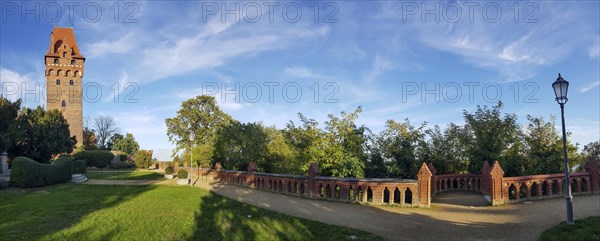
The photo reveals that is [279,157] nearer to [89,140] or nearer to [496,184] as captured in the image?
[496,184]

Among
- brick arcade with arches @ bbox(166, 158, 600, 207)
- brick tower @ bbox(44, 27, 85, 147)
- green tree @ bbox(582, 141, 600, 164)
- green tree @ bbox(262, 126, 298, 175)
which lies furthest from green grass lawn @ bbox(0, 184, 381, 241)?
brick tower @ bbox(44, 27, 85, 147)

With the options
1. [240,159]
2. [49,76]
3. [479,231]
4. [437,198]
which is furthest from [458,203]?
[49,76]

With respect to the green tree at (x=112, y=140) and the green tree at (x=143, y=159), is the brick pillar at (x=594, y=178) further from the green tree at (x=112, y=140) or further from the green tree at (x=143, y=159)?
the green tree at (x=112, y=140)

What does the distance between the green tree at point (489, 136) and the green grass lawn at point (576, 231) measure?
11.5m

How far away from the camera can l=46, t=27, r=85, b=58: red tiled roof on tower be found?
65.3m

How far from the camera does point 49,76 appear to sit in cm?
6412

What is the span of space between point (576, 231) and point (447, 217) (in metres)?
3.71

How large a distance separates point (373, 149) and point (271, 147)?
8465 millimetres

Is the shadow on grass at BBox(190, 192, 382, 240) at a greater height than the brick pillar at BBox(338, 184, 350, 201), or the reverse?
the brick pillar at BBox(338, 184, 350, 201)

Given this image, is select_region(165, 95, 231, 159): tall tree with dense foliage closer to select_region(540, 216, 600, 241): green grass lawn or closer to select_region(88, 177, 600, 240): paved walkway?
select_region(88, 177, 600, 240): paved walkway

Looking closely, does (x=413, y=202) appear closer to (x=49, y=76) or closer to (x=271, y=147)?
(x=271, y=147)

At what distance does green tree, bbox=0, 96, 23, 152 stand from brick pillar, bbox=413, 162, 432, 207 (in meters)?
30.2

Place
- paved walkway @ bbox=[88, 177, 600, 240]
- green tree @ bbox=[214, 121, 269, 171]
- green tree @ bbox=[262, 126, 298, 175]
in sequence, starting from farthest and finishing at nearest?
1. green tree @ bbox=[214, 121, 269, 171]
2. green tree @ bbox=[262, 126, 298, 175]
3. paved walkway @ bbox=[88, 177, 600, 240]

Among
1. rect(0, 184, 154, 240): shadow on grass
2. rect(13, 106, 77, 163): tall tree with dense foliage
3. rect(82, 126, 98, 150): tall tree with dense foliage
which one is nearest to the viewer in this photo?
rect(0, 184, 154, 240): shadow on grass
